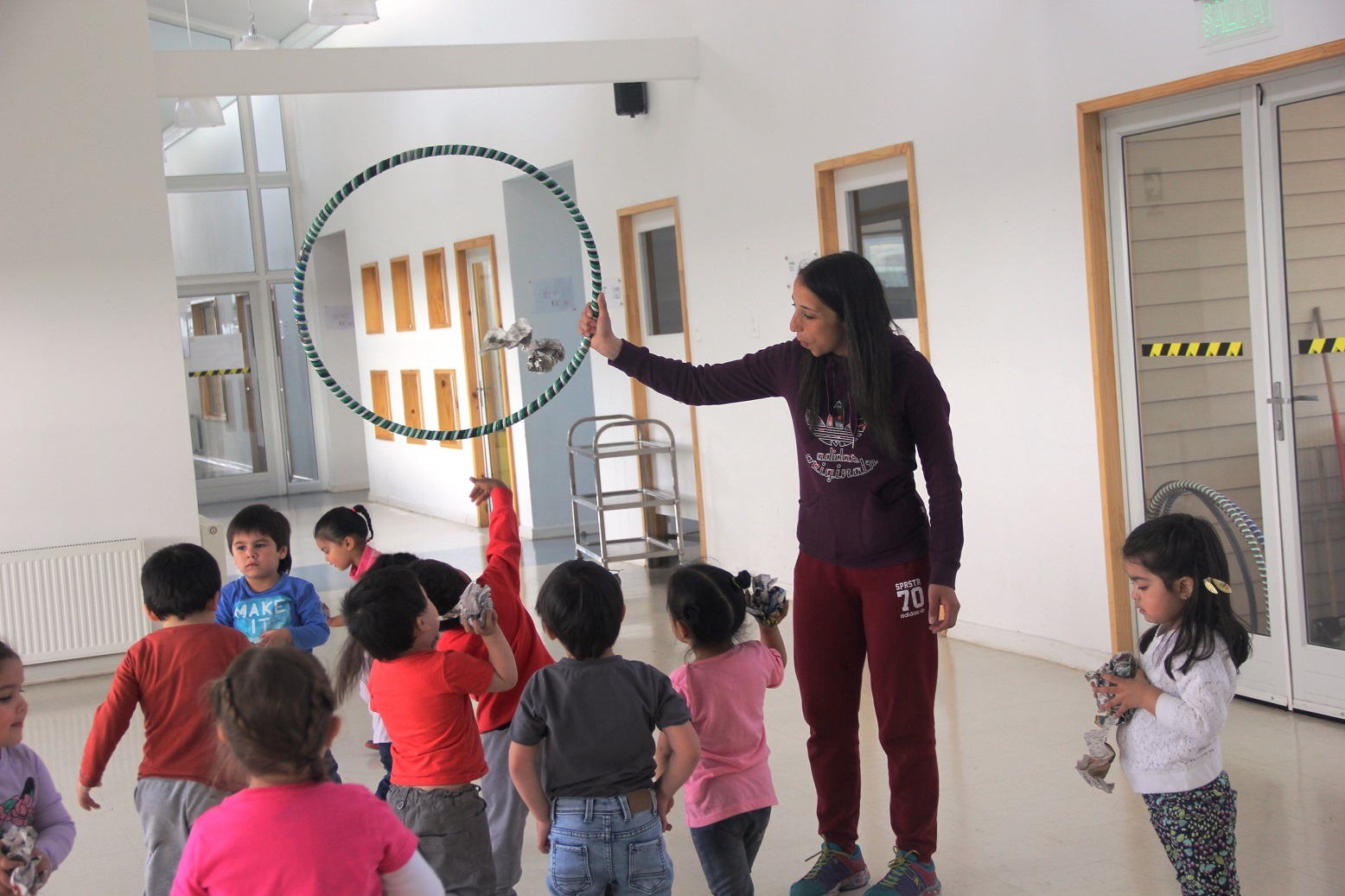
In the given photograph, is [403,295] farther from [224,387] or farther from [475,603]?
[475,603]

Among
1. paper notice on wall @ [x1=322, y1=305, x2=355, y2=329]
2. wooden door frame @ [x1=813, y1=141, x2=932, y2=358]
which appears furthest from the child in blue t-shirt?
paper notice on wall @ [x1=322, y1=305, x2=355, y2=329]

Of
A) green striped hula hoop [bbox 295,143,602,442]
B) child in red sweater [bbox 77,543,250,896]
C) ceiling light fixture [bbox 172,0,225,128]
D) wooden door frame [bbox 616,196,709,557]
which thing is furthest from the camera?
ceiling light fixture [bbox 172,0,225,128]

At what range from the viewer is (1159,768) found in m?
2.18

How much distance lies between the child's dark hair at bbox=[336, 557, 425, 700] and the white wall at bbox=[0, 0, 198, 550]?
3687mm

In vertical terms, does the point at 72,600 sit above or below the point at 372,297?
below

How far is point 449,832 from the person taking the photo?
2.32m

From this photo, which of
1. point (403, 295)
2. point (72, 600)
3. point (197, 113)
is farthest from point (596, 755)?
point (197, 113)

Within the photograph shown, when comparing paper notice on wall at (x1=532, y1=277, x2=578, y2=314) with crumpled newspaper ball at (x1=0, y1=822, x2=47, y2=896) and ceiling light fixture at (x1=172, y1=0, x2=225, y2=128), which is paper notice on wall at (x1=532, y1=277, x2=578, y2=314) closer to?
ceiling light fixture at (x1=172, y1=0, x2=225, y2=128)

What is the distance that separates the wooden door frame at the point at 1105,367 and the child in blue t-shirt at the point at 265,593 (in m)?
2.66

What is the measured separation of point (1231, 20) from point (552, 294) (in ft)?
15.8

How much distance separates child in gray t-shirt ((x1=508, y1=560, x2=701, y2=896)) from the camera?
214 cm

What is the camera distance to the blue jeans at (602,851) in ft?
7.00

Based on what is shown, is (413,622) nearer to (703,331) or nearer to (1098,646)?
(1098,646)

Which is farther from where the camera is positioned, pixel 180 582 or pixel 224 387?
pixel 224 387
